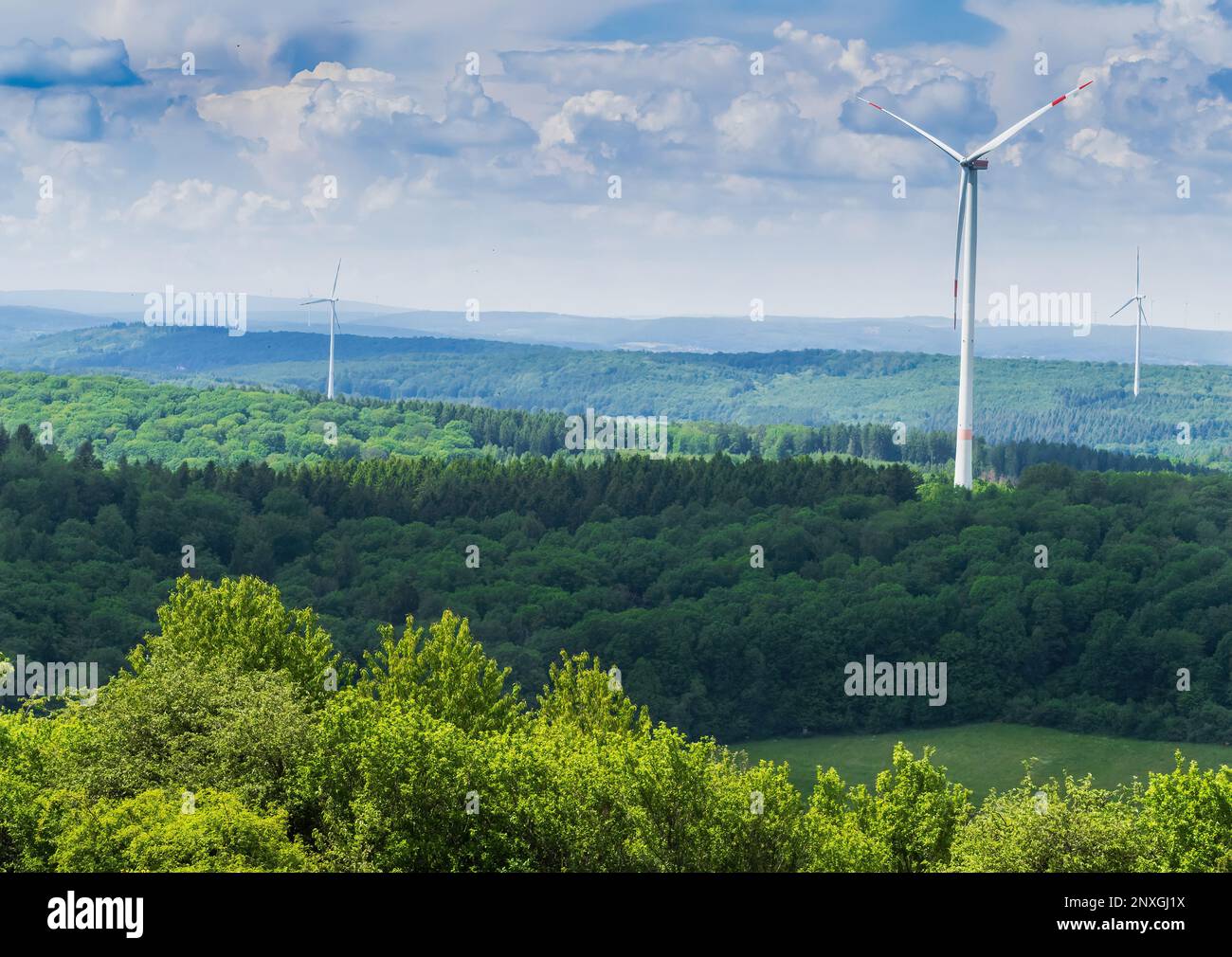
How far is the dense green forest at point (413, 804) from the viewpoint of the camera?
43531mm

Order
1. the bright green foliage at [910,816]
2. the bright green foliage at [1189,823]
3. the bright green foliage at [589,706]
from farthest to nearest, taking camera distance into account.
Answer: the bright green foliage at [589,706]
the bright green foliage at [910,816]
the bright green foliage at [1189,823]

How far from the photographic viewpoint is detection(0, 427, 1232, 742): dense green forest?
153m

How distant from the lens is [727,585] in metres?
179

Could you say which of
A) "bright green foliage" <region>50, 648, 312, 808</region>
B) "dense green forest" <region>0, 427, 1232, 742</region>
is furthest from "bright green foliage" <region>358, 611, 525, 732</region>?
"dense green forest" <region>0, 427, 1232, 742</region>

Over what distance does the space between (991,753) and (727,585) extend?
41.2 metres

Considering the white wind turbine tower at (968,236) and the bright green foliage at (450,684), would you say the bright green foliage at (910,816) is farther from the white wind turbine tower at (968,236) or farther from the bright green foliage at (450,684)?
the white wind turbine tower at (968,236)

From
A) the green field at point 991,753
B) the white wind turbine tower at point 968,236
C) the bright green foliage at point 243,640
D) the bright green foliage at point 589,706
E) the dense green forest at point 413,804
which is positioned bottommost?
the green field at point 991,753

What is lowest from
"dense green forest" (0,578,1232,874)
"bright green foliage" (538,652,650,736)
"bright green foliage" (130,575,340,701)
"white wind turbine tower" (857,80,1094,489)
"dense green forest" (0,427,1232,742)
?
"dense green forest" (0,427,1232,742)

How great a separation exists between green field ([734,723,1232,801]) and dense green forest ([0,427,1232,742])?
8.61 feet

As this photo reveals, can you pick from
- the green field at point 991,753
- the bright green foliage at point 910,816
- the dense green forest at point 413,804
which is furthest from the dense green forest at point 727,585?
the dense green forest at point 413,804

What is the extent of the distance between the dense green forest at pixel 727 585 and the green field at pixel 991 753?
263cm

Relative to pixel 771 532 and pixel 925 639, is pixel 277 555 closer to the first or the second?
pixel 771 532

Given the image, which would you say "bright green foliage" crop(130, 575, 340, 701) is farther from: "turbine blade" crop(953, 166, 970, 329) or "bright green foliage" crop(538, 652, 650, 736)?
"turbine blade" crop(953, 166, 970, 329)
